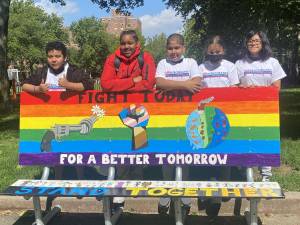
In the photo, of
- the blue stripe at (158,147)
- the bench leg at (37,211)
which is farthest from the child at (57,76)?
the bench leg at (37,211)

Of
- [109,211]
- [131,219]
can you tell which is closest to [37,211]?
[109,211]

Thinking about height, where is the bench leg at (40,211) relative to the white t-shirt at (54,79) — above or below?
below

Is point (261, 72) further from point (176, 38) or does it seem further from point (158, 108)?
point (158, 108)

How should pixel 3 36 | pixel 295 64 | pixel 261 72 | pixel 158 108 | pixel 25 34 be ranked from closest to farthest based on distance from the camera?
pixel 158 108 < pixel 261 72 < pixel 3 36 < pixel 25 34 < pixel 295 64

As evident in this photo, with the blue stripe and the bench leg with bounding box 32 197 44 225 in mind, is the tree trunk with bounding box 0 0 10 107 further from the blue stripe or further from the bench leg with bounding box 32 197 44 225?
the bench leg with bounding box 32 197 44 225

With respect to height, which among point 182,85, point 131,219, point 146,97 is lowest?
point 131,219

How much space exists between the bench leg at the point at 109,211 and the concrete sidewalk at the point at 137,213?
97 millimetres

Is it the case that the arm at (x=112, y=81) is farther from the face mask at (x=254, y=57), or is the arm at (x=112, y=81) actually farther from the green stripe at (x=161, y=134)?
the face mask at (x=254, y=57)

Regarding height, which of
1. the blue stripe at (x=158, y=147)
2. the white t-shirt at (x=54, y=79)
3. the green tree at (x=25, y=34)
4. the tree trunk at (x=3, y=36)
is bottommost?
the blue stripe at (x=158, y=147)

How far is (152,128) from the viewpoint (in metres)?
5.28

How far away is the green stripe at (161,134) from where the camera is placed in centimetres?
511

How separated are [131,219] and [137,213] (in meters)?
0.17

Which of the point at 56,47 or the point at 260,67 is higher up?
the point at 56,47

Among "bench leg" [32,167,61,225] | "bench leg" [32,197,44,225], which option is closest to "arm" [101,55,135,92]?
"bench leg" [32,167,61,225]
